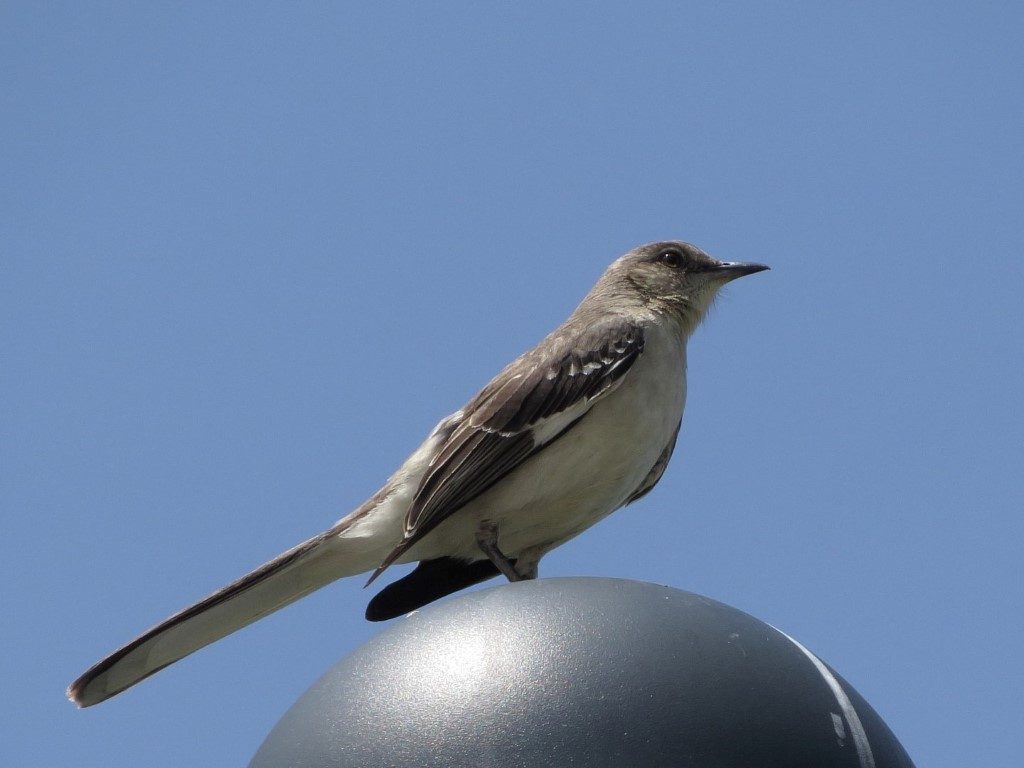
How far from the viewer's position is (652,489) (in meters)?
6.76

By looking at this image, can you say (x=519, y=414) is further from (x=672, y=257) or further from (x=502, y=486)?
(x=672, y=257)

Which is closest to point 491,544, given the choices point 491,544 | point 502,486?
point 491,544

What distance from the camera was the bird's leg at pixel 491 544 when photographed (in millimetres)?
5801

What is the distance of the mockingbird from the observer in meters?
5.70

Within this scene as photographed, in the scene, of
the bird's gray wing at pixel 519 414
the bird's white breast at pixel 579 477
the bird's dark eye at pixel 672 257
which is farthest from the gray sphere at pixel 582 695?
the bird's dark eye at pixel 672 257

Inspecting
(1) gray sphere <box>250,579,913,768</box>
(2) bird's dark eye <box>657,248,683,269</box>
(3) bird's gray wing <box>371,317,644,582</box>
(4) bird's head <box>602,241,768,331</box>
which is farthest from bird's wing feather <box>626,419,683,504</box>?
(1) gray sphere <box>250,579,913,768</box>

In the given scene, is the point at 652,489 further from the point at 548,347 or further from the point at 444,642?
the point at 444,642

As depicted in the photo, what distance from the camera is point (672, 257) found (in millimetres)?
7477

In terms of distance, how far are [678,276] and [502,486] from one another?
6.78 feet

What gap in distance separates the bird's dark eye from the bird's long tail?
249 cm

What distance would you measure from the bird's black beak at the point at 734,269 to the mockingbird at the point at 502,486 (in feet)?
3.50

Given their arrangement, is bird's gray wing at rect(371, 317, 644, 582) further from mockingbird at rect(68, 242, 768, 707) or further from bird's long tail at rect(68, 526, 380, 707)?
bird's long tail at rect(68, 526, 380, 707)

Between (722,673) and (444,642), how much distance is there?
70 cm

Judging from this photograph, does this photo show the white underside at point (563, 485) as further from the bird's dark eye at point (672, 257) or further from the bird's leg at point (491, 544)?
the bird's dark eye at point (672, 257)
